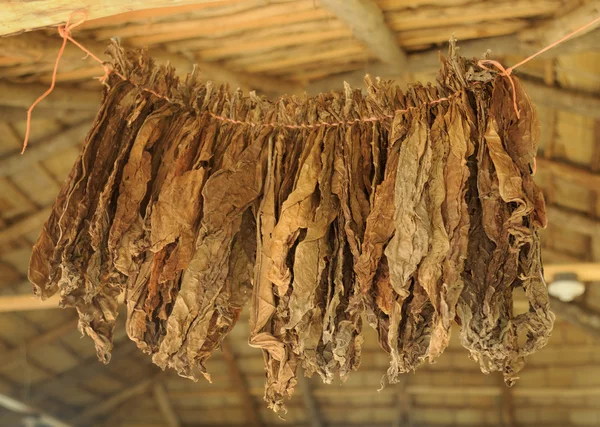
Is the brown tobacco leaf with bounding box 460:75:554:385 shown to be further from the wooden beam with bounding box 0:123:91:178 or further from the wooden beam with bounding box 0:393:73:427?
the wooden beam with bounding box 0:393:73:427

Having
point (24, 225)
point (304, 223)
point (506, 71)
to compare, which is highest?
point (506, 71)

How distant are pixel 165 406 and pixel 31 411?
1.39m

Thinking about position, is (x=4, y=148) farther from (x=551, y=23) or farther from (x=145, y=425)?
(x=145, y=425)

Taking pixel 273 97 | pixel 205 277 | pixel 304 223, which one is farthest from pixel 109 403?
pixel 304 223

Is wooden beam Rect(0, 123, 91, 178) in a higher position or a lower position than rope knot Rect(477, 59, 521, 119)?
lower

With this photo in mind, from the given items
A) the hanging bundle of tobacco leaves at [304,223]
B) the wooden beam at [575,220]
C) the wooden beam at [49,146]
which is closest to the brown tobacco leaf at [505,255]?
the hanging bundle of tobacco leaves at [304,223]

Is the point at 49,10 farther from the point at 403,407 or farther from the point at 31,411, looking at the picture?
the point at 403,407

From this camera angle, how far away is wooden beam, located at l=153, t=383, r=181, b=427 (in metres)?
6.91

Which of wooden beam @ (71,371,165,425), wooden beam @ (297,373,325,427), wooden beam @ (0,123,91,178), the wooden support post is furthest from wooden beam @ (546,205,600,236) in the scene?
wooden beam @ (71,371,165,425)

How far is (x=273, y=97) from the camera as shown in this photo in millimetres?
3689

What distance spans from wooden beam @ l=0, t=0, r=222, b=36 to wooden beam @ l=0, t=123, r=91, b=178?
7.86 feet

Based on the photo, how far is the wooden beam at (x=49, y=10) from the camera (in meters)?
1.48

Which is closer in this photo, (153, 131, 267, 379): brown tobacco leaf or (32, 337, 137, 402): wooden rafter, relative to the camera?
(153, 131, 267, 379): brown tobacco leaf

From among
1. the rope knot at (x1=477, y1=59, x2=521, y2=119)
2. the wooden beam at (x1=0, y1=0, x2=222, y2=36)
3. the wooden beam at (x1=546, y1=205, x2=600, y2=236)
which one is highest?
the wooden beam at (x1=0, y1=0, x2=222, y2=36)
